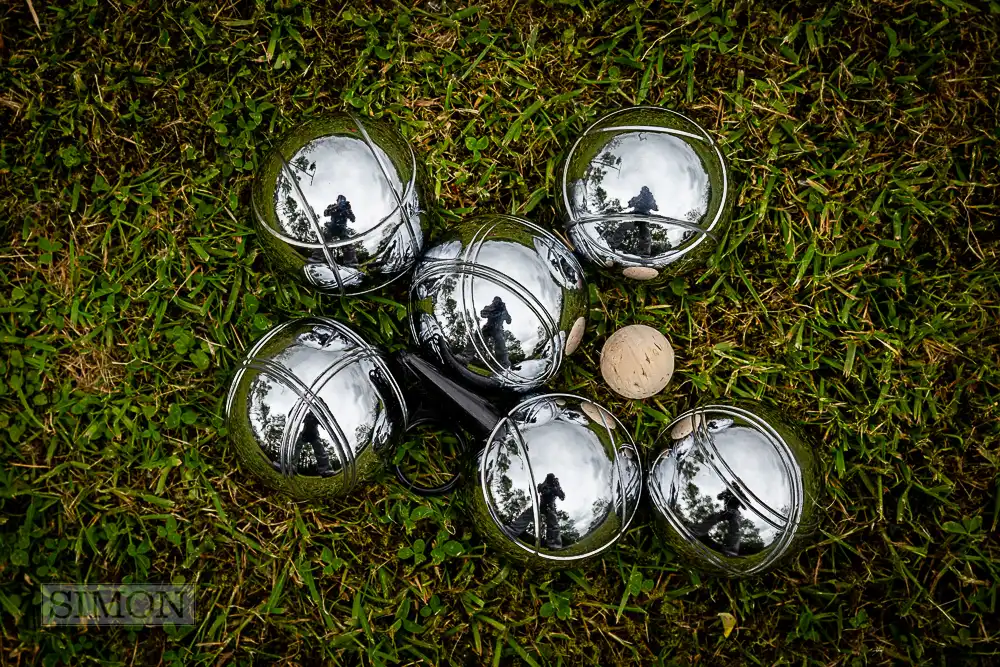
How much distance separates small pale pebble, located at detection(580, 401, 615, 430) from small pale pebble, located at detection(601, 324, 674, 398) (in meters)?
0.16

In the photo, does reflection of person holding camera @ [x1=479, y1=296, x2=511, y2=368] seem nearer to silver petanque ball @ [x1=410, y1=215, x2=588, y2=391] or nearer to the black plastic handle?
silver petanque ball @ [x1=410, y1=215, x2=588, y2=391]

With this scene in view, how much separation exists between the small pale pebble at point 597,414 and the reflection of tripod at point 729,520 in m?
0.43

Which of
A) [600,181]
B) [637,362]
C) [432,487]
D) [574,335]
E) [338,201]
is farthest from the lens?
[432,487]

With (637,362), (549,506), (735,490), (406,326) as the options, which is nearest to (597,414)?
(637,362)

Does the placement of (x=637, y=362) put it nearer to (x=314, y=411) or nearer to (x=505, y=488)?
(x=505, y=488)

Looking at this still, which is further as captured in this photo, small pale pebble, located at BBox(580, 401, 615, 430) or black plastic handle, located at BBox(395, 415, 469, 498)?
black plastic handle, located at BBox(395, 415, 469, 498)

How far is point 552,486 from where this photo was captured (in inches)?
81.8

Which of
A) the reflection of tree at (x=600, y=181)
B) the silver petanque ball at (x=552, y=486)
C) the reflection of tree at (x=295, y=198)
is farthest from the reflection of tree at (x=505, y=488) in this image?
the reflection of tree at (x=295, y=198)

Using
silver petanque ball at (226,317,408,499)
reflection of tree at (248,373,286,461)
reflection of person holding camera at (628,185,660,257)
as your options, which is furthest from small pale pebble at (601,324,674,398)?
reflection of tree at (248,373,286,461)

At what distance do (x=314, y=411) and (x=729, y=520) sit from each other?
54.3 inches

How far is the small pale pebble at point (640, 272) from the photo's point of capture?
7.38 feet

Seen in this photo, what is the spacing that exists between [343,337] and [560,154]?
3.85 feet

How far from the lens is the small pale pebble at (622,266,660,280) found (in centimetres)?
225

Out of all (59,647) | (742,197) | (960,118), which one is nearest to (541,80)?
(742,197)
